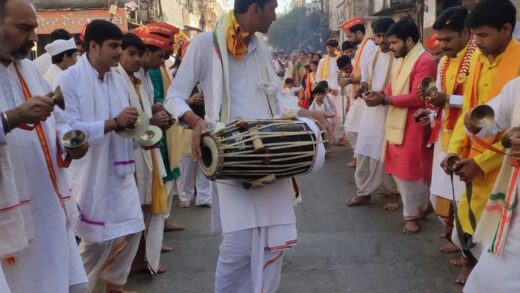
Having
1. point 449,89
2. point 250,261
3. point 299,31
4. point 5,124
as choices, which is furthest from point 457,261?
point 299,31

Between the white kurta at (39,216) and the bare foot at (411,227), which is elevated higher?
the white kurta at (39,216)

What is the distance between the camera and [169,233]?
6.00 metres

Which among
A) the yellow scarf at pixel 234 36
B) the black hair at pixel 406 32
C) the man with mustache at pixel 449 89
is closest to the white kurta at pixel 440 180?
the man with mustache at pixel 449 89

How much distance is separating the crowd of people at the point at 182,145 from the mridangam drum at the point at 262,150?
0.17 metres

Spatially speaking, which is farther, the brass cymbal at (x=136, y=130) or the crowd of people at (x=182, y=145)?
the brass cymbal at (x=136, y=130)

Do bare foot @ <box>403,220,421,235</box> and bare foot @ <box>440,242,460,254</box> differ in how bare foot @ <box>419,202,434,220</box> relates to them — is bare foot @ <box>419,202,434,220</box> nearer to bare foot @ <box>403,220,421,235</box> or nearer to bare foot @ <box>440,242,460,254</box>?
bare foot @ <box>403,220,421,235</box>

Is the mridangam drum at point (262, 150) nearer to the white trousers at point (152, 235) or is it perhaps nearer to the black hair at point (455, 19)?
the white trousers at point (152, 235)

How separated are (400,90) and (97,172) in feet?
10.9

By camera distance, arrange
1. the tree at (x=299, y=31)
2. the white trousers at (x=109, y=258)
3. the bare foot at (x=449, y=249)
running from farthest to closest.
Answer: the tree at (x=299, y=31), the bare foot at (x=449, y=249), the white trousers at (x=109, y=258)

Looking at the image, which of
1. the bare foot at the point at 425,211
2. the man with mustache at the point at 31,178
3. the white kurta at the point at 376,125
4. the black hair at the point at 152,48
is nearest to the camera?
the man with mustache at the point at 31,178

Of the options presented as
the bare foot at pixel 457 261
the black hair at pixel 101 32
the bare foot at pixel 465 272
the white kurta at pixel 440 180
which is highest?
the black hair at pixel 101 32

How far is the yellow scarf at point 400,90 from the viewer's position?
5711mm

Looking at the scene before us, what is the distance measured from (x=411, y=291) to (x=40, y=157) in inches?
117

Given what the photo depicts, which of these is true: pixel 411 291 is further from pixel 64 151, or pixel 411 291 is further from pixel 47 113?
pixel 47 113
